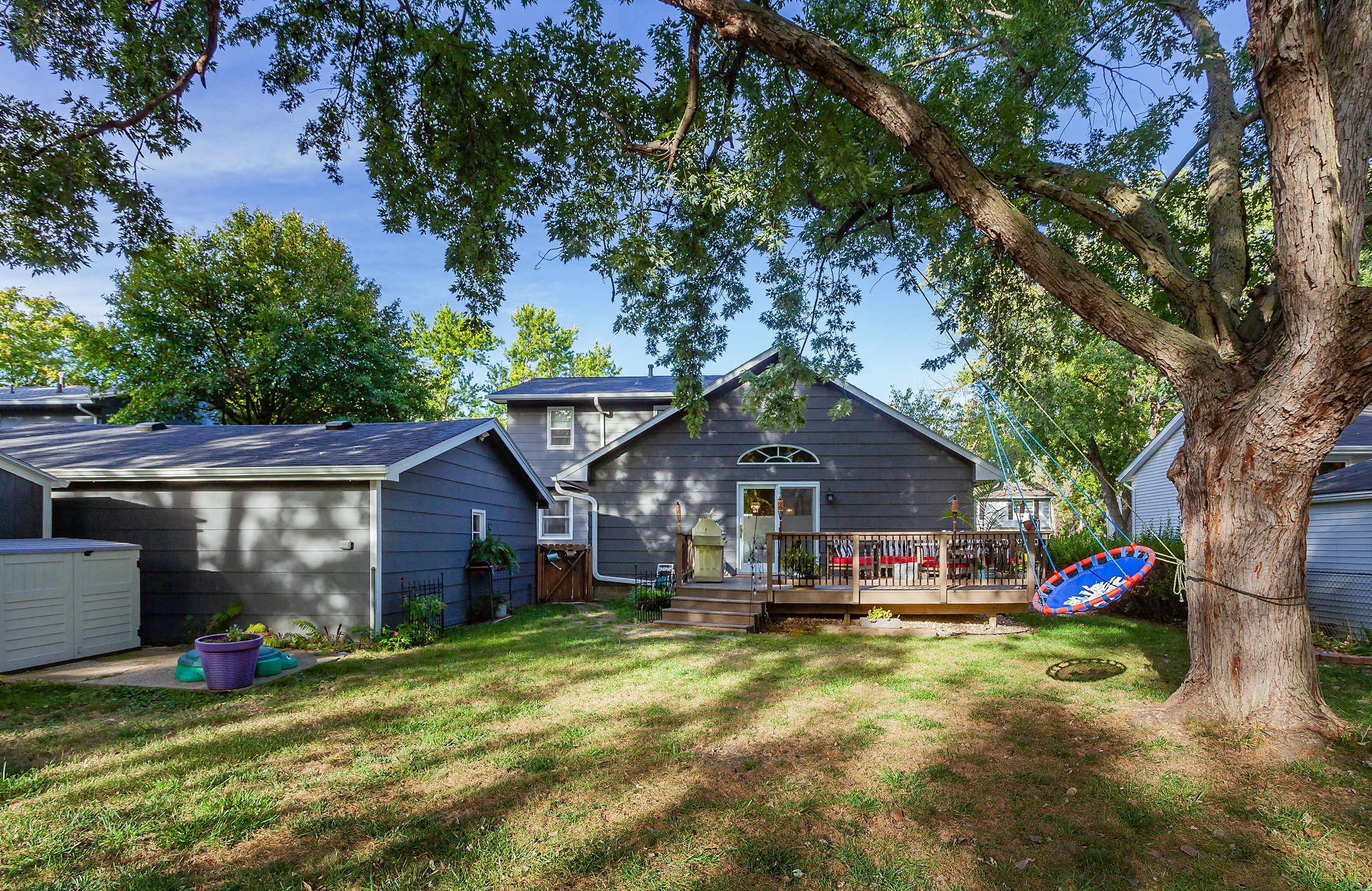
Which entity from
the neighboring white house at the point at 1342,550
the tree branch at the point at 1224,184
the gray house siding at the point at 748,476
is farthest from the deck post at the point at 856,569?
the neighboring white house at the point at 1342,550

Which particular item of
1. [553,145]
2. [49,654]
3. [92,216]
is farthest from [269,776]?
[92,216]

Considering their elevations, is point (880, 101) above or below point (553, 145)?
below

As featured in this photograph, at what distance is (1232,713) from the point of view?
4.94 m

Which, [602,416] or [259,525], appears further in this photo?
[602,416]

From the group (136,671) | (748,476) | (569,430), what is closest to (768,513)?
(748,476)

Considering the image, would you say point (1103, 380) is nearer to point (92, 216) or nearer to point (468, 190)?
point (468, 190)

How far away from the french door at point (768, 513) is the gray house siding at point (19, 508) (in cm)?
1081

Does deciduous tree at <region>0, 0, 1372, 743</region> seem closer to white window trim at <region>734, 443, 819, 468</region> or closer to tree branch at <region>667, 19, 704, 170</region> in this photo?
tree branch at <region>667, 19, 704, 170</region>

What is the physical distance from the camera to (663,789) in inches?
166

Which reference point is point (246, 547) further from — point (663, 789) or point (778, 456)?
point (778, 456)

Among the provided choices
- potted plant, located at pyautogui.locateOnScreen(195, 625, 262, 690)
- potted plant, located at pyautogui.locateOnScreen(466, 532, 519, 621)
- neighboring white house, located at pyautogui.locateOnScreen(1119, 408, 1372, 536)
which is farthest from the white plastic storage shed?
neighboring white house, located at pyautogui.locateOnScreen(1119, 408, 1372, 536)

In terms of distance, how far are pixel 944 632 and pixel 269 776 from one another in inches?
334

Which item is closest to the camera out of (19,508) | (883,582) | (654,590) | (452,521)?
(19,508)

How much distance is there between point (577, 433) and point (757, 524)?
6.47 metres
